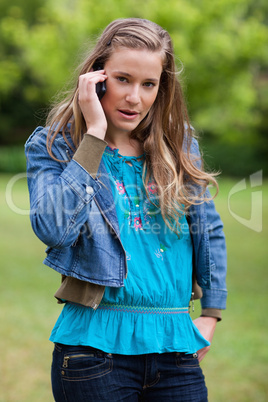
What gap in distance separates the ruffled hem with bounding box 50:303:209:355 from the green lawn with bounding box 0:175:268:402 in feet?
4.12

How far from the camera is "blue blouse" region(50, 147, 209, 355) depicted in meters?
2.08

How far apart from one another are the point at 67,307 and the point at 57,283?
21.1 feet

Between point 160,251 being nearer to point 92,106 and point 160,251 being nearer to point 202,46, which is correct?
point 92,106

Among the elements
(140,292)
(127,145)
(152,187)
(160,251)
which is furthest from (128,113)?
(140,292)

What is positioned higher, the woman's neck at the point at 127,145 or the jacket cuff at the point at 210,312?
the woman's neck at the point at 127,145

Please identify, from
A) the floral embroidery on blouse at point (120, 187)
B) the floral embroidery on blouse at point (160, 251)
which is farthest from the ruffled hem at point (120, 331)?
the floral embroidery on blouse at point (120, 187)

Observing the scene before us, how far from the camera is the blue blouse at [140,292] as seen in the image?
6.81 ft

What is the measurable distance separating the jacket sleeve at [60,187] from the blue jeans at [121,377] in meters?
0.43

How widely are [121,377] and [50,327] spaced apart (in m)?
4.47

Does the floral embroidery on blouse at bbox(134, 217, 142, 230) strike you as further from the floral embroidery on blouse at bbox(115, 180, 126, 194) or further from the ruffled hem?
the ruffled hem

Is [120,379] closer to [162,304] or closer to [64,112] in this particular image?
[162,304]

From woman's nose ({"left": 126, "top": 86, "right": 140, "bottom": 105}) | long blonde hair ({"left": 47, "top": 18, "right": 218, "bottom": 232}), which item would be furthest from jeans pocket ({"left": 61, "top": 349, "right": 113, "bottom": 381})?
woman's nose ({"left": 126, "top": 86, "right": 140, "bottom": 105})

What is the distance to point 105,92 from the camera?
7.13 feet

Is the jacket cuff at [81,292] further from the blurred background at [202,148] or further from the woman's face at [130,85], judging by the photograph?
the blurred background at [202,148]
